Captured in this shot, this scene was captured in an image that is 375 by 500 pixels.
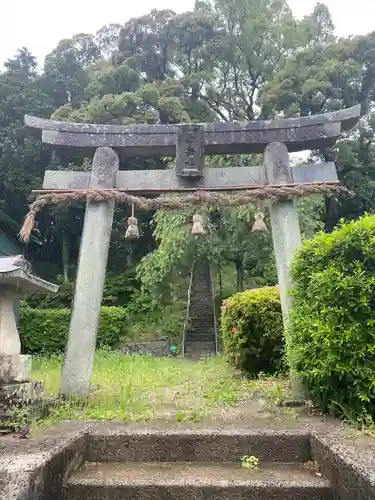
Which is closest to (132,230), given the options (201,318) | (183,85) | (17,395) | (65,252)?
(17,395)

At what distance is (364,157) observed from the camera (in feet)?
73.9

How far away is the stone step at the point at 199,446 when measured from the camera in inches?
142

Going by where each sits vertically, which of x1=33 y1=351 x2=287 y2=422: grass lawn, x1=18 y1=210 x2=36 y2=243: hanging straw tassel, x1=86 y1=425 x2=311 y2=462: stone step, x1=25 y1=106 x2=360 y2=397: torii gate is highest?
x1=25 y1=106 x2=360 y2=397: torii gate

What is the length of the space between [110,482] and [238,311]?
614cm

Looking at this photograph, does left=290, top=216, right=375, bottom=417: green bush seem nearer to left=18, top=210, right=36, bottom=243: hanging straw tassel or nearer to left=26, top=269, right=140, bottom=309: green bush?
left=18, top=210, right=36, bottom=243: hanging straw tassel

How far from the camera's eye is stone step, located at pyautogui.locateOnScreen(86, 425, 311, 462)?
3.61 meters

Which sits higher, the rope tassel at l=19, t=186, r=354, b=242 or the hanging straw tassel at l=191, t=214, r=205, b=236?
the rope tassel at l=19, t=186, r=354, b=242

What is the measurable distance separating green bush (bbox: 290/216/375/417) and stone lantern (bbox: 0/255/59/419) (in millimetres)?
2880

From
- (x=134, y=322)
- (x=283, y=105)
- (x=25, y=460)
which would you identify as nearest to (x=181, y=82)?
(x=283, y=105)

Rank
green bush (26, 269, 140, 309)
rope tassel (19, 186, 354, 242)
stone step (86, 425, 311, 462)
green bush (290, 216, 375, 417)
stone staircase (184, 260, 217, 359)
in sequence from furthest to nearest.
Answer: green bush (26, 269, 140, 309)
stone staircase (184, 260, 217, 359)
rope tassel (19, 186, 354, 242)
green bush (290, 216, 375, 417)
stone step (86, 425, 311, 462)

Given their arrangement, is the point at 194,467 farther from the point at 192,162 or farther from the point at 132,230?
the point at 192,162

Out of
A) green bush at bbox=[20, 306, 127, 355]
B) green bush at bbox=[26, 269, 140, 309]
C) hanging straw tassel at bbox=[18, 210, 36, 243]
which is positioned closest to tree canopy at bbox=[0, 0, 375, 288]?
green bush at bbox=[26, 269, 140, 309]

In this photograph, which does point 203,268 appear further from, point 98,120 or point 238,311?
point 238,311

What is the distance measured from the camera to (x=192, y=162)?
6461mm
